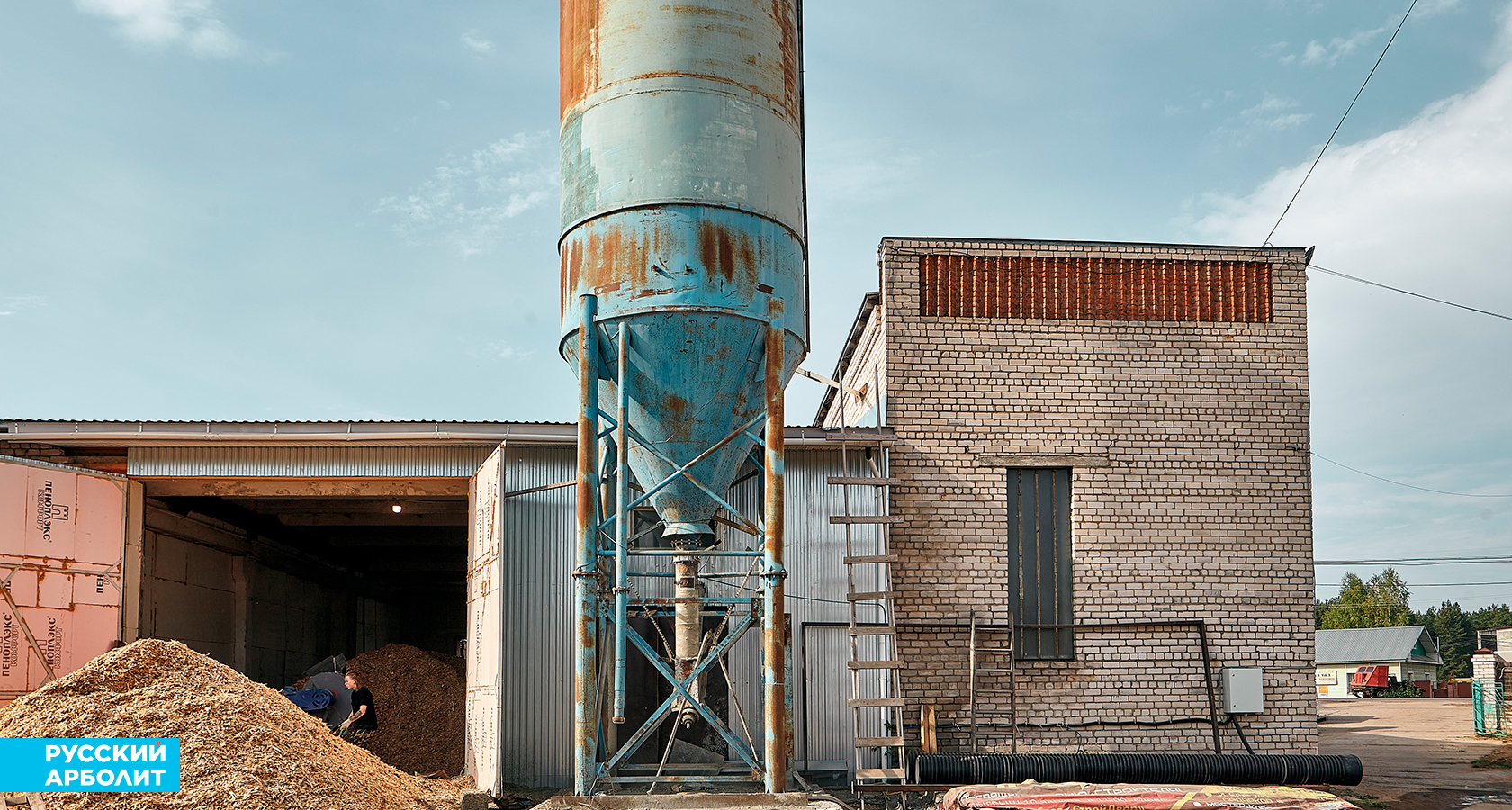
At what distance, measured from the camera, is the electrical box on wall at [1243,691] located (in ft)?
44.0

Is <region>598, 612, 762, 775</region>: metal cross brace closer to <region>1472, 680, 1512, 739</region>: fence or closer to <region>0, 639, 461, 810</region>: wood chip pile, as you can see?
<region>0, 639, 461, 810</region>: wood chip pile

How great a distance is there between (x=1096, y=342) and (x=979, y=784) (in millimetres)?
5786

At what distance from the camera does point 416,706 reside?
15.8 metres

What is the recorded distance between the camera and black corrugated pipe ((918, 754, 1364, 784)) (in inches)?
452

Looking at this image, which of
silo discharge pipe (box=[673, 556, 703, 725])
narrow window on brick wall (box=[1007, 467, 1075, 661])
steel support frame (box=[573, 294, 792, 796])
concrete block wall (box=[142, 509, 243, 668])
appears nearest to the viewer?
steel support frame (box=[573, 294, 792, 796])

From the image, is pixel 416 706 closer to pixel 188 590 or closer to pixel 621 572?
pixel 188 590

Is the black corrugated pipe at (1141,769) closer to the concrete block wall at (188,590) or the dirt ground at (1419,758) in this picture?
the dirt ground at (1419,758)

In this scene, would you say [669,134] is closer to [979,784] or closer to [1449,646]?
[979,784]

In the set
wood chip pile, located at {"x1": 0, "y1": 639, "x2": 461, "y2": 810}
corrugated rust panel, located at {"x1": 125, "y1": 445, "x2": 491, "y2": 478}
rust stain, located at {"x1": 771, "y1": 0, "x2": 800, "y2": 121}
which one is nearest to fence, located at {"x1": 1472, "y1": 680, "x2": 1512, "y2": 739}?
rust stain, located at {"x1": 771, "y1": 0, "x2": 800, "y2": 121}

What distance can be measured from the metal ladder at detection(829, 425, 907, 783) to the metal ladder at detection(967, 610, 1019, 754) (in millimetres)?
863

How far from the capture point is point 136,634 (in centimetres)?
1370

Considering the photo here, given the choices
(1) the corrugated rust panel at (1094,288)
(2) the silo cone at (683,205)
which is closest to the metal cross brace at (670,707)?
(2) the silo cone at (683,205)

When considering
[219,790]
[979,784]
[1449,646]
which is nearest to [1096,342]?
[979,784]

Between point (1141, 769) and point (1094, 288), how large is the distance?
18.9 feet
